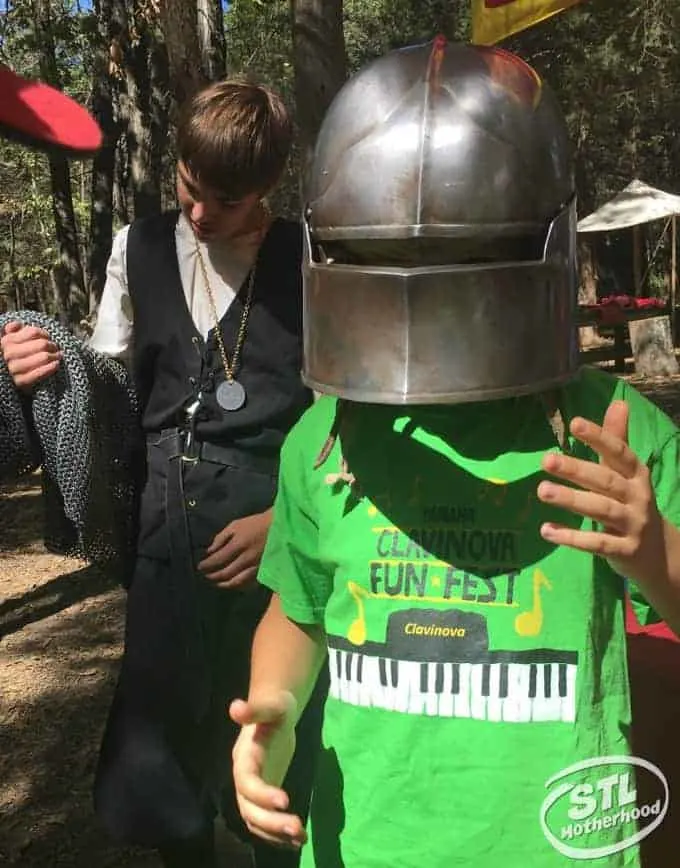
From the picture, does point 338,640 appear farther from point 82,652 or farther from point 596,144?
point 596,144

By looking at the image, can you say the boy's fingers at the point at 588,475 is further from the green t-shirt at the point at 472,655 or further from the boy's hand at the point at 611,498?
the green t-shirt at the point at 472,655

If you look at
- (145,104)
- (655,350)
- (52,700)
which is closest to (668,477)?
(52,700)

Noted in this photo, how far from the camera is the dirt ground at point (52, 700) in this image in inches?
120

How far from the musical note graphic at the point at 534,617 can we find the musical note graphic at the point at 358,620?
0.63ft

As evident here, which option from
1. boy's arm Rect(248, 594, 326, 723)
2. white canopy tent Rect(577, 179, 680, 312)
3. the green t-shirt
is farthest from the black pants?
white canopy tent Rect(577, 179, 680, 312)

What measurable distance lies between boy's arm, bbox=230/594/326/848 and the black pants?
0.56 metres

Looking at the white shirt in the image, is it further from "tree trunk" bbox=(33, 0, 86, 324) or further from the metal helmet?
"tree trunk" bbox=(33, 0, 86, 324)

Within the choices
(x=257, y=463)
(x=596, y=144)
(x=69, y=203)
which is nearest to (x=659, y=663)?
(x=257, y=463)

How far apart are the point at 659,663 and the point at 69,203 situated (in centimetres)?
1196

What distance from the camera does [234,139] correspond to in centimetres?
175

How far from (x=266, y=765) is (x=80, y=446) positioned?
790 millimetres

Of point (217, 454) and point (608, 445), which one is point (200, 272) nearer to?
point (217, 454)

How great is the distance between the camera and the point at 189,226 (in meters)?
1.94

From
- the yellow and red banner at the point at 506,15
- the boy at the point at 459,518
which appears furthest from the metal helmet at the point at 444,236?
the yellow and red banner at the point at 506,15
